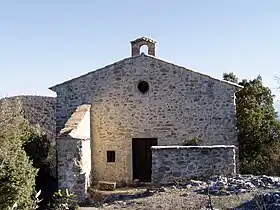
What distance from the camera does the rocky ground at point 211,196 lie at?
466 inches

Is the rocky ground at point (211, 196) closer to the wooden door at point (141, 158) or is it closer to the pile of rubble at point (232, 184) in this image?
the pile of rubble at point (232, 184)

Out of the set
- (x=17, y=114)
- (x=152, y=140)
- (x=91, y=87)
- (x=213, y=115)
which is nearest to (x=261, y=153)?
(x=213, y=115)

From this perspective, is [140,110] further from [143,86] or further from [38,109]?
[38,109]

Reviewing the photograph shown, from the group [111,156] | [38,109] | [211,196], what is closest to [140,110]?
[111,156]

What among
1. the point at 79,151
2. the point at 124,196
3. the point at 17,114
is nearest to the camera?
the point at 124,196

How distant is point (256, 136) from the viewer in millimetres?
21859

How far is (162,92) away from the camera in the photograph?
20.6 metres

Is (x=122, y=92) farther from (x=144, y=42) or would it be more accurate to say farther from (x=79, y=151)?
(x=79, y=151)

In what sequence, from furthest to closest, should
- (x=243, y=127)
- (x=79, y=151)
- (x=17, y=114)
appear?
(x=243, y=127) < (x=17, y=114) < (x=79, y=151)

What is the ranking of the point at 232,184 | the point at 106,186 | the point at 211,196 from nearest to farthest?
the point at 211,196
the point at 232,184
the point at 106,186

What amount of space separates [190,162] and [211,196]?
11.4ft

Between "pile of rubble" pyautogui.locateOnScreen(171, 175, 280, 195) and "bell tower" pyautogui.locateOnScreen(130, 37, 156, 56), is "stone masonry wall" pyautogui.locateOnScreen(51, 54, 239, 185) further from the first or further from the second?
"pile of rubble" pyautogui.locateOnScreen(171, 175, 280, 195)

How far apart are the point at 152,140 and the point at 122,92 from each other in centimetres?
262

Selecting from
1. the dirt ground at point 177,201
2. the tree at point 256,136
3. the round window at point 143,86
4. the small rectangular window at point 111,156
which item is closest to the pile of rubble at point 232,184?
the dirt ground at point 177,201
